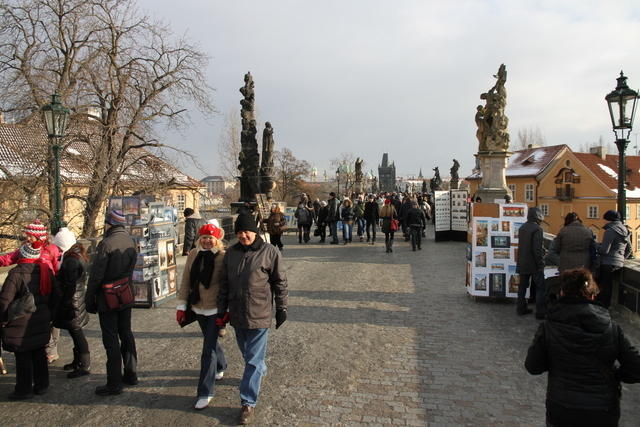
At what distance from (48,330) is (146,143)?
540 inches

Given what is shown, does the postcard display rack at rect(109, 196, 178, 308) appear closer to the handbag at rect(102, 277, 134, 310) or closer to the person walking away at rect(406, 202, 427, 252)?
the handbag at rect(102, 277, 134, 310)

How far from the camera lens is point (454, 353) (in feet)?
19.0

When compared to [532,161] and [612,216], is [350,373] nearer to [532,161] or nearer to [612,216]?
[612,216]

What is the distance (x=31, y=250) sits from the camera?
183 inches

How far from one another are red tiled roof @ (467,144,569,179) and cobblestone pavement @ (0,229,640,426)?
155 feet

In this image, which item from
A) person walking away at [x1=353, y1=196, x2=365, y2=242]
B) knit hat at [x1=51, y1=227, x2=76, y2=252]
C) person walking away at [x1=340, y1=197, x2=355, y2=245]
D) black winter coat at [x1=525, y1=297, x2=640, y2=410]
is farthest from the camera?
person walking away at [x1=353, y1=196, x2=365, y2=242]

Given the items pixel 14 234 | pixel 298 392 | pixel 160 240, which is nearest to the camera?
pixel 298 392

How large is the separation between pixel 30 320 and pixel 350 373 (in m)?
3.28

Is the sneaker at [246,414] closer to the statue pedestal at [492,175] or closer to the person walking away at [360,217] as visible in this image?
the statue pedestal at [492,175]

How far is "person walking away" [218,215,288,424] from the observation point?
13.5ft

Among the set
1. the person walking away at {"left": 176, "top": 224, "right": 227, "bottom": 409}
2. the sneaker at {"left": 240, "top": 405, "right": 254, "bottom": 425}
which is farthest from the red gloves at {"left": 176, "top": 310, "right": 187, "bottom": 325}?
the sneaker at {"left": 240, "top": 405, "right": 254, "bottom": 425}

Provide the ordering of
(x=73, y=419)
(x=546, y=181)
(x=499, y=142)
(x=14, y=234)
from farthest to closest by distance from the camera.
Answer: (x=546, y=181), (x=499, y=142), (x=14, y=234), (x=73, y=419)

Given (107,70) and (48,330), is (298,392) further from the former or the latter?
(107,70)

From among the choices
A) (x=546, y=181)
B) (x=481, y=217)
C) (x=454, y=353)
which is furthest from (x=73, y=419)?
(x=546, y=181)
